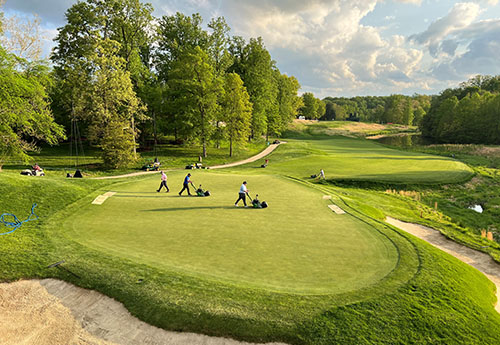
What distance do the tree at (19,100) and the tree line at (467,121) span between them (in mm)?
110807

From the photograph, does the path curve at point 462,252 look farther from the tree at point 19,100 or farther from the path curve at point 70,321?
the tree at point 19,100

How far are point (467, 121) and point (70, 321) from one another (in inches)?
4584

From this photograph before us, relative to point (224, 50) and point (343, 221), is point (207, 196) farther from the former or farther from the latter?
point (224, 50)

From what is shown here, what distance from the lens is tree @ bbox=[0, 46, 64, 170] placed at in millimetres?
26438

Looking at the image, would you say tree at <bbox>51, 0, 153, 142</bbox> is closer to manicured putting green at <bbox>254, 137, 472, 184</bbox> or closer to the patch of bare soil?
manicured putting green at <bbox>254, 137, 472, 184</bbox>

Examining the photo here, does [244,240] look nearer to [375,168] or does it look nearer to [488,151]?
[375,168]

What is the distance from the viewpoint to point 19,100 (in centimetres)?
2723

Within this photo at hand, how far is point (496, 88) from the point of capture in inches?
5044

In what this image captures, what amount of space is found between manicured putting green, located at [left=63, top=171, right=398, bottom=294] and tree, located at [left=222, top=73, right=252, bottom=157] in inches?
1251

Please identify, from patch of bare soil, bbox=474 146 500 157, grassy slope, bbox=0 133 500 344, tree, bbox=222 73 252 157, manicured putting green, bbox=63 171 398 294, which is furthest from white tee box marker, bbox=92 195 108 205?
patch of bare soil, bbox=474 146 500 157

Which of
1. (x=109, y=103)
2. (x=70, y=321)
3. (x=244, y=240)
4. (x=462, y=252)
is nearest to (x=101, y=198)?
(x=244, y=240)

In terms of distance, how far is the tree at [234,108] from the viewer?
51375 millimetres

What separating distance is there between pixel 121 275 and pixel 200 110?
4255cm

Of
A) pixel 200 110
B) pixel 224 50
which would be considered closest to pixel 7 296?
pixel 200 110
